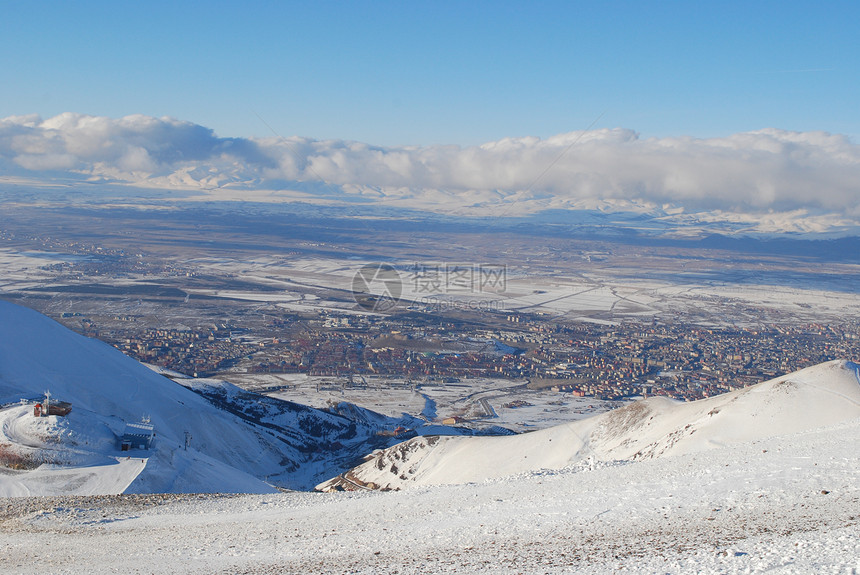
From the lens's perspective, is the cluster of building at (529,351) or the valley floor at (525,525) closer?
the valley floor at (525,525)

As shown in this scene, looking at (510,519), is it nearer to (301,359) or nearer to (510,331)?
(301,359)

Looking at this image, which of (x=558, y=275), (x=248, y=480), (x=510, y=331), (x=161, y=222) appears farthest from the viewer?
(x=161, y=222)

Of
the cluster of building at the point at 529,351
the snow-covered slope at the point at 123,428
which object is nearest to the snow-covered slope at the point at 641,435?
the snow-covered slope at the point at 123,428

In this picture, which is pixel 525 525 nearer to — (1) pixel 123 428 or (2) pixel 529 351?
(1) pixel 123 428

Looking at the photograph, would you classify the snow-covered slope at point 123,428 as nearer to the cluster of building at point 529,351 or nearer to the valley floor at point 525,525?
the valley floor at point 525,525

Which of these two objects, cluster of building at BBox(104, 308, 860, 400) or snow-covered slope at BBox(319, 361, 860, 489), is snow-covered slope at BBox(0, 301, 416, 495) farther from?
cluster of building at BBox(104, 308, 860, 400)

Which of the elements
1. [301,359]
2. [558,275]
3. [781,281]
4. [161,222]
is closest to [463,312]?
[301,359]

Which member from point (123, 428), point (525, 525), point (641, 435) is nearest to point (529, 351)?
point (641, 435)
